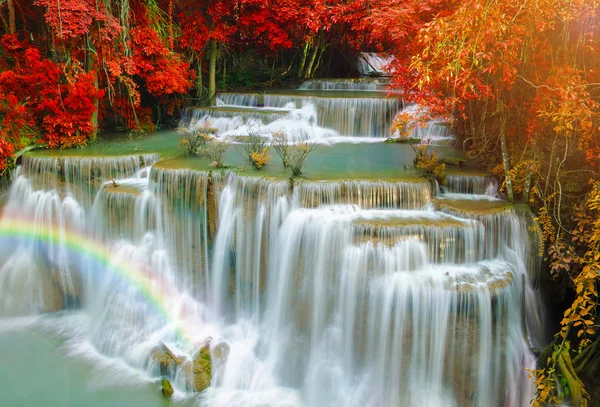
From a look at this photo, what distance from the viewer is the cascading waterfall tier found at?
757 cm

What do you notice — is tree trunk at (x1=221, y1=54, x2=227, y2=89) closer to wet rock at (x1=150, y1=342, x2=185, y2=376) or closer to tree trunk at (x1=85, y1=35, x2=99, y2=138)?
tree trunk at (x1=85, y1=35, x2=99, y2=138)

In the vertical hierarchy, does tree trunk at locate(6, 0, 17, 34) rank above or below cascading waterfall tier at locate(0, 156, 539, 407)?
above

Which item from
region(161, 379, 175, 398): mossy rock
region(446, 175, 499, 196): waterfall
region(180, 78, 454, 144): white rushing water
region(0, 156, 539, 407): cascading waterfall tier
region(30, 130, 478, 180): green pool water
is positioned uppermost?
region(180, 78, 454, 144): white rushing water

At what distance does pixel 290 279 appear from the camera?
8.81 m

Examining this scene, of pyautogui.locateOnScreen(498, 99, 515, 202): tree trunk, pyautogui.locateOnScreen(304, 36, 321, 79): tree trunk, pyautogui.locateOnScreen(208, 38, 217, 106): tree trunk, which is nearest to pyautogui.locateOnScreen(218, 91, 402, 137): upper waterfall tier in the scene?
pyautogui.locateOnScreen(208, 38, 217, 106): tree trunk

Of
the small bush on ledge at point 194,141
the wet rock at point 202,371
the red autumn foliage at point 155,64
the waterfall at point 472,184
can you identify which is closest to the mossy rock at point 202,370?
the wet rock at point 202,371

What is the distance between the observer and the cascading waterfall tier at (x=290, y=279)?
298 inches

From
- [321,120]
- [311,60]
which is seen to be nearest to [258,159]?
[321,120]

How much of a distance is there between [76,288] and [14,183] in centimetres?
289

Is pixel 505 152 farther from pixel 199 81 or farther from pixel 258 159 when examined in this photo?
pixel 199 81

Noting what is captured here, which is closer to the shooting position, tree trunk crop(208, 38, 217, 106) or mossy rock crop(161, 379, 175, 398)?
mossy rock crop(161, 379, 175, 398)

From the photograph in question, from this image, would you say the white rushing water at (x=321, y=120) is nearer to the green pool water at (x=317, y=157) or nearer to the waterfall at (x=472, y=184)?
the green pool water at (x=317, y=157)

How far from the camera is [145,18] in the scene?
47.0 feet

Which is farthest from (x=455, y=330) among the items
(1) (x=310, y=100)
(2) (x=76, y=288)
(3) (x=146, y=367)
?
(1) (x=310, y=100)
